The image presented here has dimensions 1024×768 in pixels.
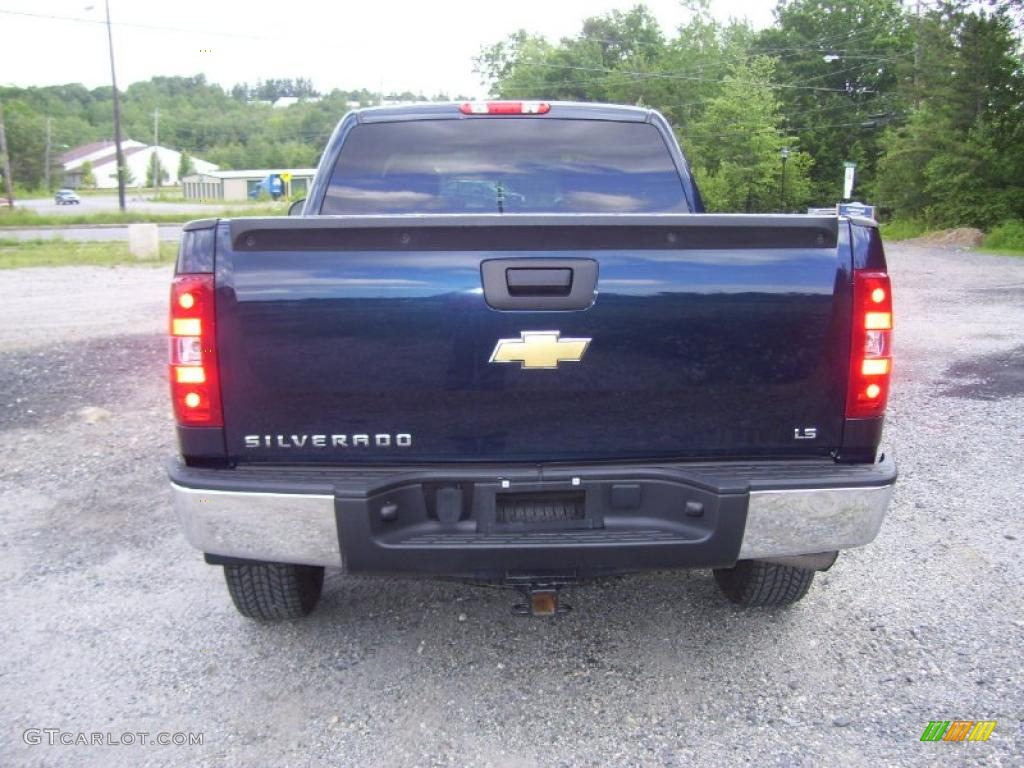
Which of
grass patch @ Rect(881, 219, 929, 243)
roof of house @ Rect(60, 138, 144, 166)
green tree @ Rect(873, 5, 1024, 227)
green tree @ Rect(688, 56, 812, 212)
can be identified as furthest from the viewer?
roof of house @ Rect(60, 138, 144, 166)

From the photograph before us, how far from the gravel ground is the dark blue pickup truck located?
1.86 feet

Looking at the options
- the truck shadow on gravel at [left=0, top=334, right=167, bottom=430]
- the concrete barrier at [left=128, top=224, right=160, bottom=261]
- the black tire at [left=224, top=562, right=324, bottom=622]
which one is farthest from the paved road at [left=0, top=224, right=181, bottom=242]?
the black tire at [left=224, top=562, right=324, bottom=622]

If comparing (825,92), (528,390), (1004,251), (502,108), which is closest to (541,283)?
(528,390)

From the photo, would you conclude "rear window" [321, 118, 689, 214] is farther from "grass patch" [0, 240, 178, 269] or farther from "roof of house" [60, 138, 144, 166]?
"roof of house" [60, 138, 144, 166]

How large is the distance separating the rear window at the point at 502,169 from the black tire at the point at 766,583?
5.33 feet

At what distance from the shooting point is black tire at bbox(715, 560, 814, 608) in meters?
3.28

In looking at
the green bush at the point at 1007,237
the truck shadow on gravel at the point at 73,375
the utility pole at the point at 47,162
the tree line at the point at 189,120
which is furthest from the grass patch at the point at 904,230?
the utility pole at the point at 47,162

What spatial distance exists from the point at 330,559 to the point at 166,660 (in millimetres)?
1060

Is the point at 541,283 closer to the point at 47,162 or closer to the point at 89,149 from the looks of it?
the point at 47,162

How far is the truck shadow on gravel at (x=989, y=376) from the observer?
738 centimetres

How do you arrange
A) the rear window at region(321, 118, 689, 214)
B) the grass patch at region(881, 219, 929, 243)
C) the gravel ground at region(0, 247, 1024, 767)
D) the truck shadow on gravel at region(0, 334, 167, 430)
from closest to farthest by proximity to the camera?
the gravel ground at region(0, 247, 1024, 767) → the rear window at region(321, 118, 689, 214) → the truck shadow on gravel at region(0, 334, 167, 430) → the grass patch at region(881, 219, 929, 243)

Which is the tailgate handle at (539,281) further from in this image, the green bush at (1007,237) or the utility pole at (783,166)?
the utility pole at (783,166)

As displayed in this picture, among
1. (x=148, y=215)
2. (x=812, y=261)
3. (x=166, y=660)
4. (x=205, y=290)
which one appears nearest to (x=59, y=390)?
(x=166, y=660)

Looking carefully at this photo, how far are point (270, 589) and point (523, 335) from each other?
1.46 metres
